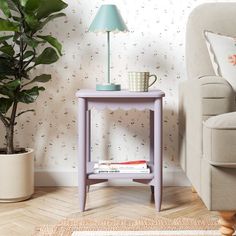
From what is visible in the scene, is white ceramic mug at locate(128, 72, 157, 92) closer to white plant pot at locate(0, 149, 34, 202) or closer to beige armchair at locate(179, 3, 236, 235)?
beige armchair at locate(179, 3, 236, 235)

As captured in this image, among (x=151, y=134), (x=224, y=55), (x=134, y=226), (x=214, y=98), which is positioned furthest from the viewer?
(x=151, y=134)

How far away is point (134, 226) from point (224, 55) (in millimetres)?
830

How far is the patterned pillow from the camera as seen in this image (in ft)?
6.95

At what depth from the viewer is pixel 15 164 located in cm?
240

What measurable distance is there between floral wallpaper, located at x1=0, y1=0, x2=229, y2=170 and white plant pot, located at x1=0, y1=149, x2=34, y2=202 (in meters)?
0.34

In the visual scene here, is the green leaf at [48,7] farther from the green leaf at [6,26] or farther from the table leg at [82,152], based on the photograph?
the table leg at [82,152]

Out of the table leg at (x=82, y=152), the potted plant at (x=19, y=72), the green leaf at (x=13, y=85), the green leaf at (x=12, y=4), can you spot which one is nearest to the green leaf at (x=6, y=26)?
the potted plant at (x=19, y=72)

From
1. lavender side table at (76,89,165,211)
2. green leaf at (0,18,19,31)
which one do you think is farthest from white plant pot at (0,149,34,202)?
green leaf at (0,18,19,31)

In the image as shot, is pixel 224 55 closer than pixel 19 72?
Yes

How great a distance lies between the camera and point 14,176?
241 centimetres

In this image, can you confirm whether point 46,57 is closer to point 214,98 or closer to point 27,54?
point 27,54

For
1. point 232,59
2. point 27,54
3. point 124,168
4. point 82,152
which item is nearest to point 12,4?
point 27,54

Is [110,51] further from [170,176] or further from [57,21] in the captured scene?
[170,176]

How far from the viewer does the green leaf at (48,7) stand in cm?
233
